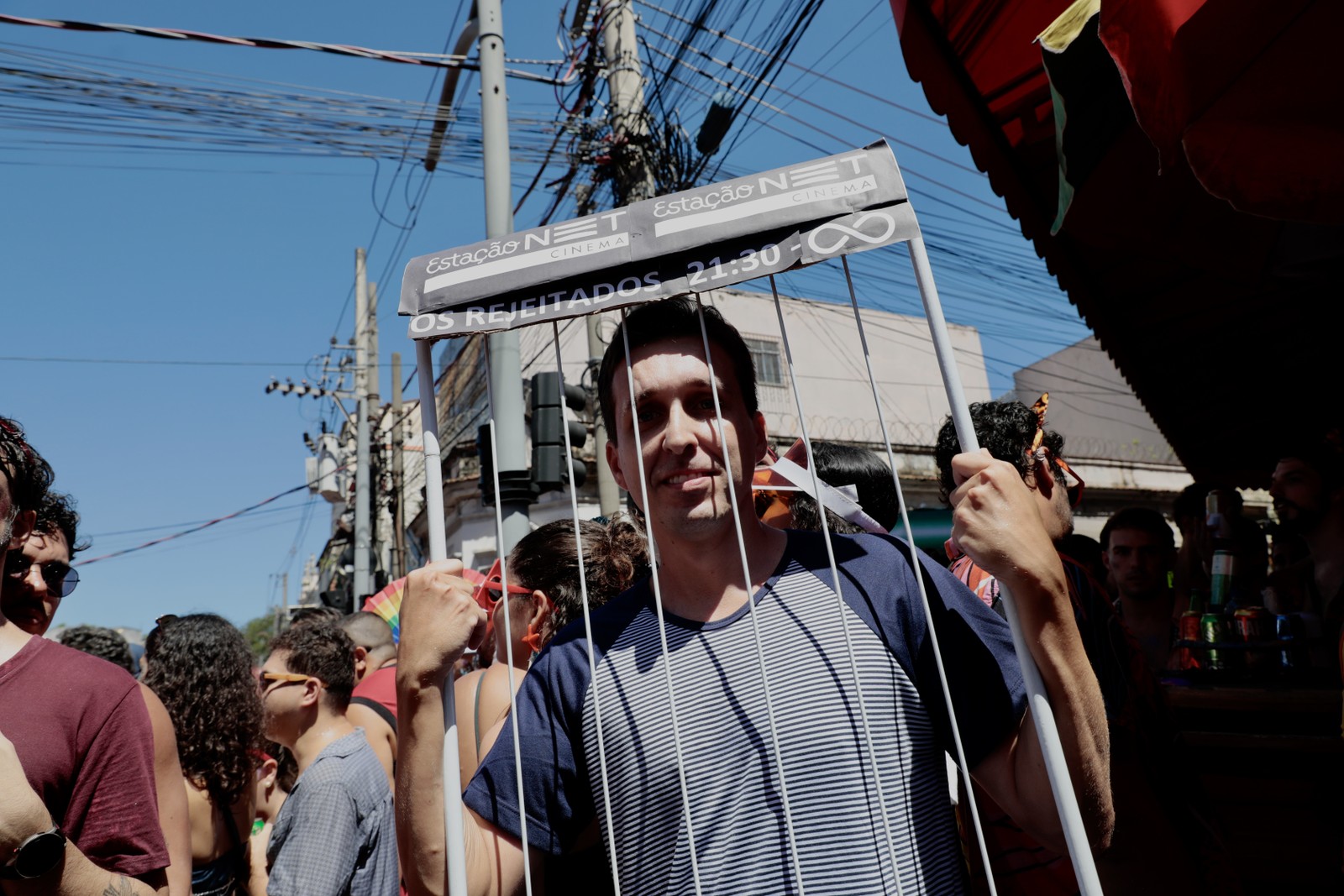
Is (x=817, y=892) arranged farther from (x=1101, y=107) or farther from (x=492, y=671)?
(x=1101, y=107)

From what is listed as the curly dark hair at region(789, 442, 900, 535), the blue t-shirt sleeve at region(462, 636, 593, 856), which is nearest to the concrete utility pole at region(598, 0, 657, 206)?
the curly dark hair at region(789, 442, 900, 535)

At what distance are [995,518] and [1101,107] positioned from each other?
1.65 meters

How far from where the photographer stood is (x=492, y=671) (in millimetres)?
2559

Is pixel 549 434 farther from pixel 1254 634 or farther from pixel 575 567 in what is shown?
pixel 1254 634

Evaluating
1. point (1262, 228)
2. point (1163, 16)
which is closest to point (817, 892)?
point (1163, 16)

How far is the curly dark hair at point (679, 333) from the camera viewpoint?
1.77 meters

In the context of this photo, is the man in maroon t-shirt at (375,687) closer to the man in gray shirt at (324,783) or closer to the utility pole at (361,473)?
the man in gray shirt at (324,783)

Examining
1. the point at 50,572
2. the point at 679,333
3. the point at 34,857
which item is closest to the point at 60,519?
the point at 50,572

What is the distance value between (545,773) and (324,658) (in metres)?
2.21

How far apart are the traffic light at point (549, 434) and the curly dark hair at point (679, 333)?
418 cm

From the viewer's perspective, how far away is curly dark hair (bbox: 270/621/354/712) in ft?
11.4

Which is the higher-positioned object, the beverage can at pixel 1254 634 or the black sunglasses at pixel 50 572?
the black sunglasses at pixel 50 572

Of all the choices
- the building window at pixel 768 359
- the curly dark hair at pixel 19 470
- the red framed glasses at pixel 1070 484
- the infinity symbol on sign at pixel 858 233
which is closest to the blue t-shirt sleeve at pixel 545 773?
the infinity symbol on sign at pixel 858 233

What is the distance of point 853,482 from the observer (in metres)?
3.25
